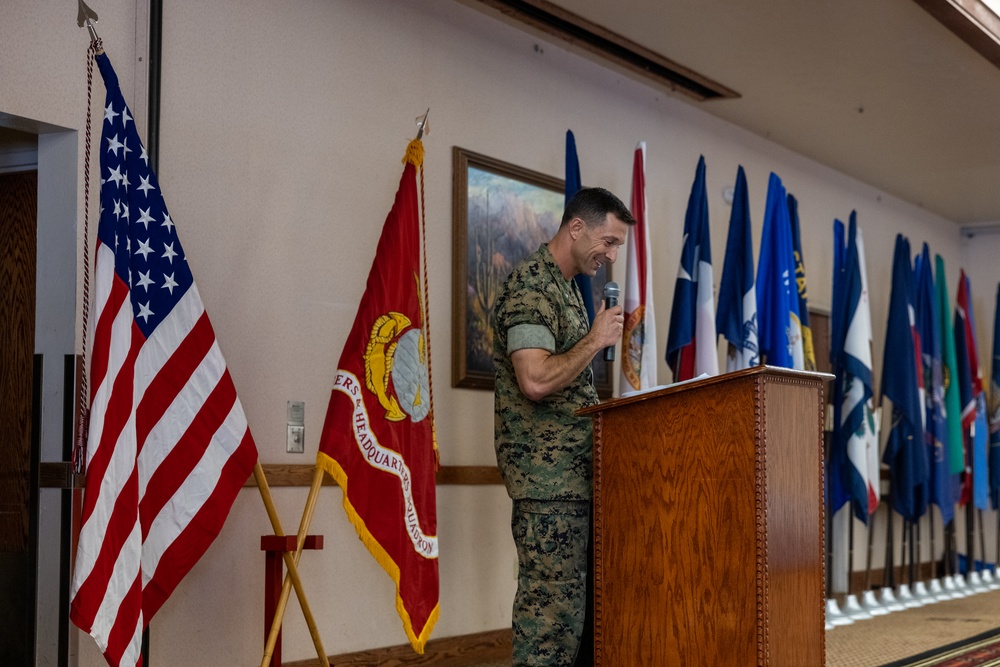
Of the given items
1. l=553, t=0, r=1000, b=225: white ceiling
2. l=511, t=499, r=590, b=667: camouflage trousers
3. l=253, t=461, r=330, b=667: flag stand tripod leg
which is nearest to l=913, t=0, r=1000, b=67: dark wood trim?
l=553, t=0, r=1000, b=225: white ceiling

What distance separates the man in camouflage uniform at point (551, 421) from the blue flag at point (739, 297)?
256cm

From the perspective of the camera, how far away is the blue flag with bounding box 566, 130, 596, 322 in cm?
498

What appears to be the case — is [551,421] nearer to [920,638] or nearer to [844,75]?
[920,638]

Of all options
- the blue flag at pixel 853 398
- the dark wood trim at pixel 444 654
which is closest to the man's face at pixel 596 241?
the dark wood trim at pixel 444 654

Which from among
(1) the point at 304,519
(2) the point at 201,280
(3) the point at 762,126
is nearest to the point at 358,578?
(1) the point at 304,519

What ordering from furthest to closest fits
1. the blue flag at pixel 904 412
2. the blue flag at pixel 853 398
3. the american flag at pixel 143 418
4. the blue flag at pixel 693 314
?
1. the blue flag at pixel 904 412
2. the blue flag at pixel 853 398
3. the blue flag at pixel 693 314
4. the american flag at pixel 143 418

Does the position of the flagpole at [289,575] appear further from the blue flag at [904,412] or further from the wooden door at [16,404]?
the blue flag at [904,412]

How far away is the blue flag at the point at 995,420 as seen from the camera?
8.61 m

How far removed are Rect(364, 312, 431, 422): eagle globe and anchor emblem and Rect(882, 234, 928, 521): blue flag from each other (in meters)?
4.38

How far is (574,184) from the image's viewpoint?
16.4 feet

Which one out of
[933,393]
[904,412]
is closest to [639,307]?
[904,412]

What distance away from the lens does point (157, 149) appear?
3570 mm

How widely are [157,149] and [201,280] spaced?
0.45 m

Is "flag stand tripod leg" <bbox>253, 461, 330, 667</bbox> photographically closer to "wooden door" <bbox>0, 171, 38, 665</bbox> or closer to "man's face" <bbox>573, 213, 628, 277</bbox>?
"wooden door" <bbox>0, 171, 38, 665</bbox>
